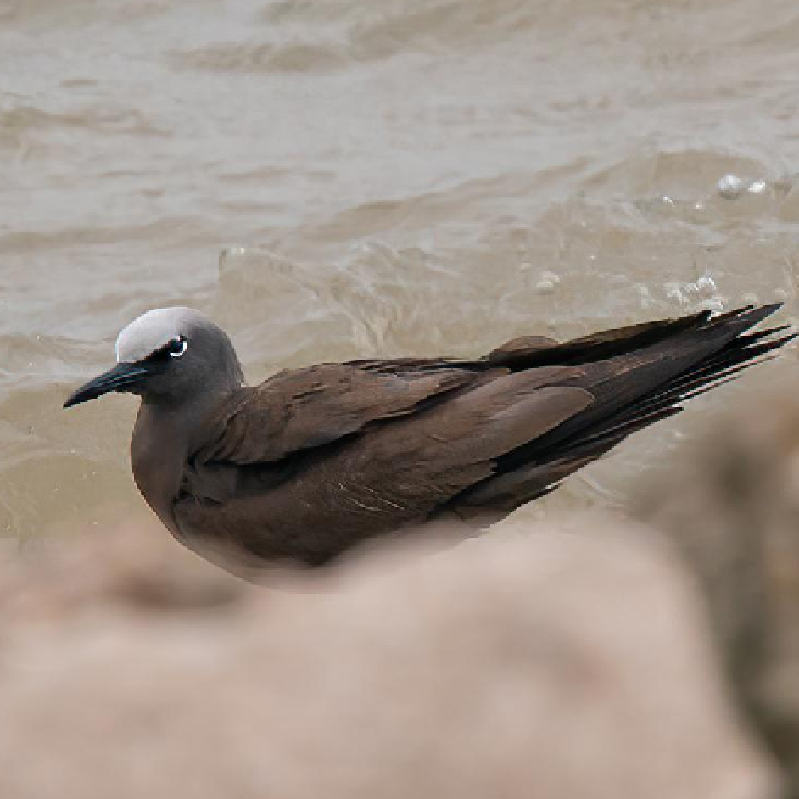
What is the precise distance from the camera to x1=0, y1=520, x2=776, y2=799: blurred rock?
2.60 meters

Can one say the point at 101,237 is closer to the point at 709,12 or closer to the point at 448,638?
the point at 709,12

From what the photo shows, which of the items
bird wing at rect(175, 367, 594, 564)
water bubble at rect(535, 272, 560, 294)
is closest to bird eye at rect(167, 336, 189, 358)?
bird wing at rect(175, 367, 594, 564)

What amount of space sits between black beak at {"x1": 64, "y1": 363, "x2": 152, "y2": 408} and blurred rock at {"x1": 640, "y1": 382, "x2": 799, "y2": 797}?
2974 mm

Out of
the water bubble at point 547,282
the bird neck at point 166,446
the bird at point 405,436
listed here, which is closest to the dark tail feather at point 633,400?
the bird at point 405,436

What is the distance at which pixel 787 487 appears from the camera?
3.06 m

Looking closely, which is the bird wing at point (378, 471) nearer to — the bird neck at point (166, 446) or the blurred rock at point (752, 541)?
the bird neck at point (166, 446)

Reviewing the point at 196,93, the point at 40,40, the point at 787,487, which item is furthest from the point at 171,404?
the point at 40,40

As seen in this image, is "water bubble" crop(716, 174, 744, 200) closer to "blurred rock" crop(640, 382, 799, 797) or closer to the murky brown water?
the murky brown water

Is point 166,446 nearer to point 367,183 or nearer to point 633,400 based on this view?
point 633,400

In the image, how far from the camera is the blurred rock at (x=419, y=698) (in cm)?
260

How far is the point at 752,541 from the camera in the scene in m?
3.02

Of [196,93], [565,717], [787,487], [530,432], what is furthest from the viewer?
[196,93]

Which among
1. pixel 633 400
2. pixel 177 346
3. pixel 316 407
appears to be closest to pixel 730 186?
pixel 633 400

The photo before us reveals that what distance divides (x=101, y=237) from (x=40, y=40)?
307 cm
